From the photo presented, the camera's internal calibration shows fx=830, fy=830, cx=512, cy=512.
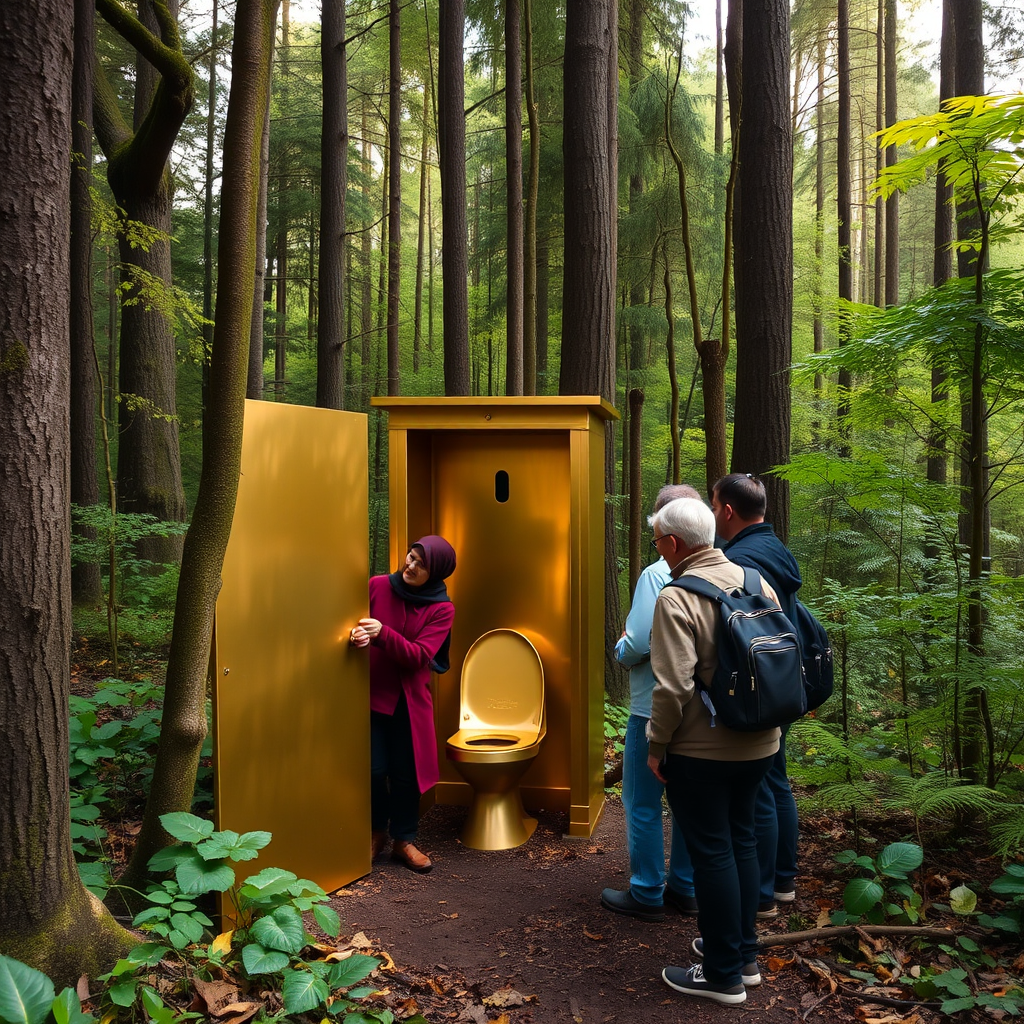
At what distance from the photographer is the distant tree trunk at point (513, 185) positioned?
9.34m

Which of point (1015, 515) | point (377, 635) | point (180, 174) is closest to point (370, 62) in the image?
point (180, 174)

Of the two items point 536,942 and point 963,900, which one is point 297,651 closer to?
point 536,942

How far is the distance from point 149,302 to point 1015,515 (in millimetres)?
16242

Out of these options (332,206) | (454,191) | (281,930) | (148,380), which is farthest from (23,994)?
(332,206)

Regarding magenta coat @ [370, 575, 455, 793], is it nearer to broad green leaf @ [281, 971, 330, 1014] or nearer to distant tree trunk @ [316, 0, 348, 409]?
broad green leaf @ [281, 971, 330, 1014]

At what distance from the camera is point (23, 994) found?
6.55 ft

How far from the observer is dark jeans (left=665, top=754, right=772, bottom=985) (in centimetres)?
288

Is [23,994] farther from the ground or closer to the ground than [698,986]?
farther from the ground

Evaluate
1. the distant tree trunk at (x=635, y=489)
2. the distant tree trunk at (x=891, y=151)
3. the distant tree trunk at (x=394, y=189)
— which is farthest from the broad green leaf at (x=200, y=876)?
the distant tree trunk at (x=891, y=151)

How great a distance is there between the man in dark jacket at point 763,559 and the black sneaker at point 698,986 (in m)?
0.55

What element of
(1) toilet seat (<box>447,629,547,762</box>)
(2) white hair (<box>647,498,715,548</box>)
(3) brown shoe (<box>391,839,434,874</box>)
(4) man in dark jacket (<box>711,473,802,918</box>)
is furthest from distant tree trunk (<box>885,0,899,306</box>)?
(3) brown shoe (<box>391,839,434,874</box>)

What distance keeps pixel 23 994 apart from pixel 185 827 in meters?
0.89

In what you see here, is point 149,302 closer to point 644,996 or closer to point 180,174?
point 644,996

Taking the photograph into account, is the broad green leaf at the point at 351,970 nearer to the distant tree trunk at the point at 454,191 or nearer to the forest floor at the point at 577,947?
the forest floor at the point at 577,947
